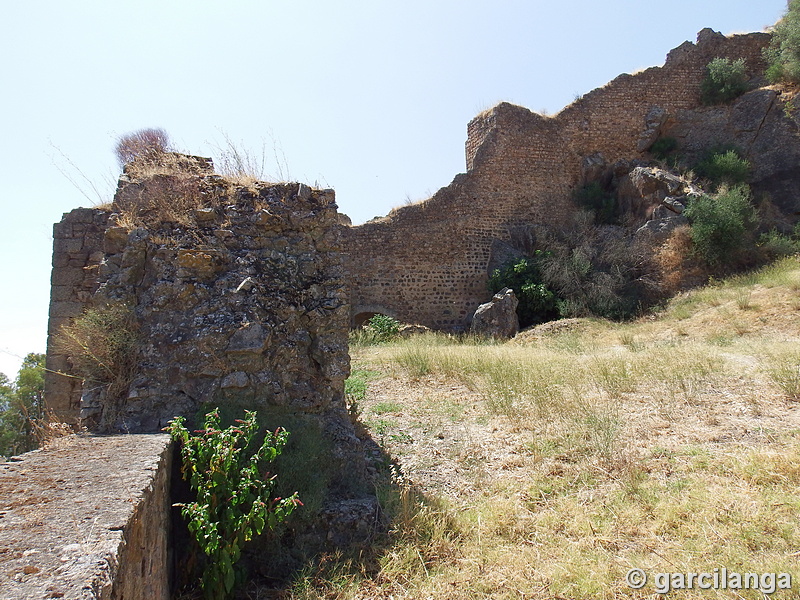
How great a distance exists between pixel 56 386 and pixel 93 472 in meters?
4.93

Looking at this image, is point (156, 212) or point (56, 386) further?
point (56, 386)

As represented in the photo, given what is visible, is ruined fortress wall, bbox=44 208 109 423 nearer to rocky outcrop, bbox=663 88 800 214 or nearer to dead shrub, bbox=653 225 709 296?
dead shrub, bbox=653 225 709 296

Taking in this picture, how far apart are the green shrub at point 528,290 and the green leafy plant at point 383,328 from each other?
118 inches

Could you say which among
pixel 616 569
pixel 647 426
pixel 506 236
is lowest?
pixel 616 569

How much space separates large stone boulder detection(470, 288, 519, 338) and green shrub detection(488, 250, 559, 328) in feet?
1.34

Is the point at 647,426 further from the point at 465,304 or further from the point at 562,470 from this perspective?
the point at 465,304

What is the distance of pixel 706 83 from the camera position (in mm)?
17266

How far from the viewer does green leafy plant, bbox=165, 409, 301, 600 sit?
9.87 feet

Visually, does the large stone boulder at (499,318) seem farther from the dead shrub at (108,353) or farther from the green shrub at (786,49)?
the green shrub at (786,49)

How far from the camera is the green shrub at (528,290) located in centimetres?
1416

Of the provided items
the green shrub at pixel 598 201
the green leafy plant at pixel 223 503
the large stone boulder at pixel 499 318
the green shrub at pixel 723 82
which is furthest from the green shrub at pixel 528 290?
the green leafy plant at pixel 223 503

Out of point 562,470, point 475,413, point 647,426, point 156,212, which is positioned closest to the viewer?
point 562,470

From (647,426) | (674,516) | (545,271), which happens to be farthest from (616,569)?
(545,271)

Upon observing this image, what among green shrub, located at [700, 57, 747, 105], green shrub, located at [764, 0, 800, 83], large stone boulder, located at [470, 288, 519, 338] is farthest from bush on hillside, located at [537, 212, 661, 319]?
green shrub, located at [764, 0, 800, 83]
